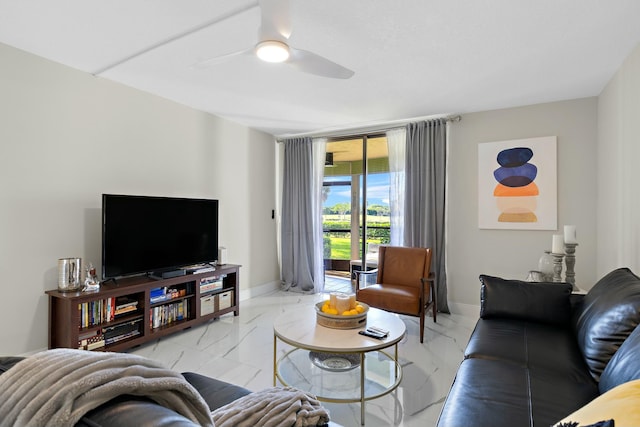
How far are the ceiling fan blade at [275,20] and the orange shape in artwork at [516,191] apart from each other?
313 cm

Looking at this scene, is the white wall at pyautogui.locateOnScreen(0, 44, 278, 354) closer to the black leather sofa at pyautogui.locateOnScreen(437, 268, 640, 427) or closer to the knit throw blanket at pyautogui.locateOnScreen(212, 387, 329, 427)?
the knit throw blanket at pyautogui.locateOnScreen(212, 387, 329, 427)

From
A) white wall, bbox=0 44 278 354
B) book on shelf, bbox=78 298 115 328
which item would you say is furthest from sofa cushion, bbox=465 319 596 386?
white wall, bbox=0 44 278 354

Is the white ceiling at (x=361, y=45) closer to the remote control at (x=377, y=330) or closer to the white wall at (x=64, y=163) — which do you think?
the white wall at (x=64, y=163)

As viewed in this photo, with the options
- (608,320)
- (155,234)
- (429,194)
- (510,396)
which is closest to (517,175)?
(429,194)

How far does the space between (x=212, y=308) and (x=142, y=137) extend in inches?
77.3

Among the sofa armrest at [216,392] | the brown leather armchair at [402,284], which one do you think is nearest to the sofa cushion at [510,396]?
the sofa armrest at [216,392]

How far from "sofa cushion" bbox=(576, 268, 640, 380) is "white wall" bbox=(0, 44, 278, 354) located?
146 inches

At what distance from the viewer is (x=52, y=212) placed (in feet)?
8.91

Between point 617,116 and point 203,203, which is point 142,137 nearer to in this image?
point 203,203

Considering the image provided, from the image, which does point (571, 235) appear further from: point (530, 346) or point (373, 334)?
point (373, 334)

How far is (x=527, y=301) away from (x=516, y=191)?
6.21 ft

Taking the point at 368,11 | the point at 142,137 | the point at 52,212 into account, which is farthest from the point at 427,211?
the point at 52,212

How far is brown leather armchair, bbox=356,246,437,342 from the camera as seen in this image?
3143 millimetres

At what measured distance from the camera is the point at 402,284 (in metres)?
3.71
